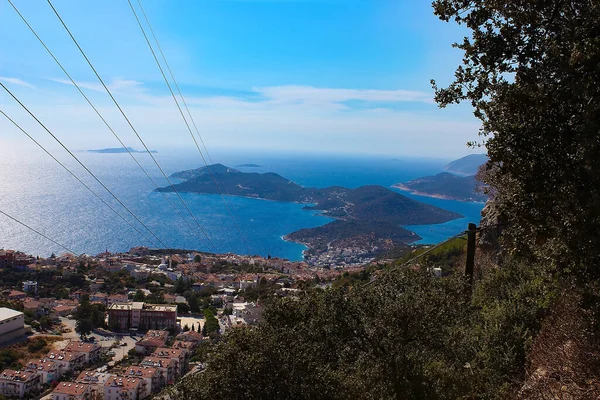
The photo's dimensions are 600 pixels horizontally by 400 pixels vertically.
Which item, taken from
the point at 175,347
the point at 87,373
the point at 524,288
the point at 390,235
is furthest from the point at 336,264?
the point at 524,288

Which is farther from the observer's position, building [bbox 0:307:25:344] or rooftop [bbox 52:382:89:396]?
building [bbox 0:307:25:344]

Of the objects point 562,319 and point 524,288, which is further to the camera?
point 524,288

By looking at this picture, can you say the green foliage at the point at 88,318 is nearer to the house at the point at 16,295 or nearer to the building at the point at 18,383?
the house at the point at 16,295

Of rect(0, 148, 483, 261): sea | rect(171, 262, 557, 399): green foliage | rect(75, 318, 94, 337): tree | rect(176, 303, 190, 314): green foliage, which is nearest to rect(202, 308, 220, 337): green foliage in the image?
rect(176, 303, 190, 314): green foliage

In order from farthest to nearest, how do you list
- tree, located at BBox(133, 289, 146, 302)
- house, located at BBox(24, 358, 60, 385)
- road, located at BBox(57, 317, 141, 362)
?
tree, located at BBox(133, 289, 146, 302)
road, located at BBox(57, 317, 141, 362)
house, located at BBox(24, 358, 60, 385)

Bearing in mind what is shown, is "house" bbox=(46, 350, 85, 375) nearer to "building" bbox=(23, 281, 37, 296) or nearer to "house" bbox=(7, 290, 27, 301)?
"house" bbox=(7, 290, 27, 301)

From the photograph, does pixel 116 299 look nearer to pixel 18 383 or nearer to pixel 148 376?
pixel 18 383

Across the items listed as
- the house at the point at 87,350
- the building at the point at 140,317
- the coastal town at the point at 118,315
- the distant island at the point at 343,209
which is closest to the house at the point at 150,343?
the coastal town at the point at 118,315

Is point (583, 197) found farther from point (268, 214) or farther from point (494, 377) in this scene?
point (268, 214)
